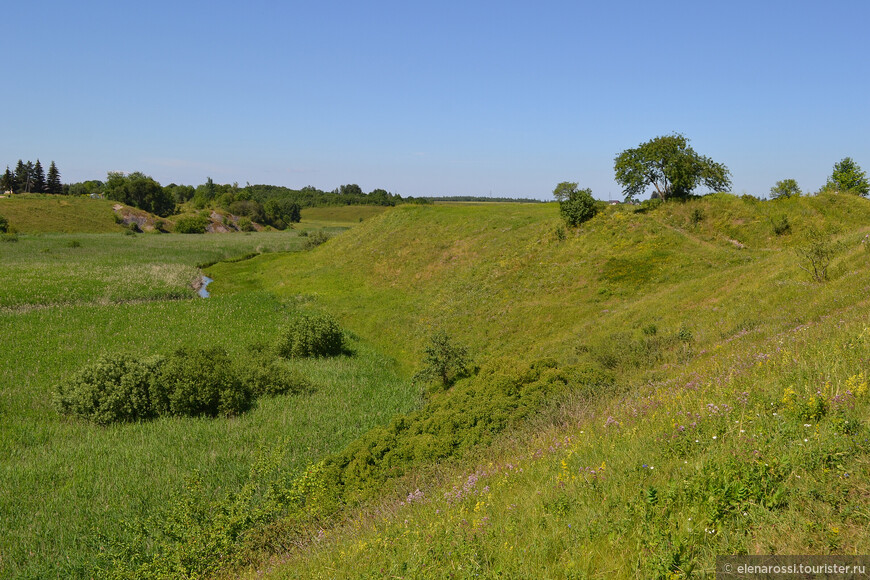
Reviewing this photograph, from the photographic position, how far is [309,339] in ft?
78.7

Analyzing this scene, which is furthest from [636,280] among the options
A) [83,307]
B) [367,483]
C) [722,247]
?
[83,307]

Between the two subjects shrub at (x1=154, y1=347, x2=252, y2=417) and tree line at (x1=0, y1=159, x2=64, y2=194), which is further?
tree line at (x1=0, y1=159, x2=64, y2=194)

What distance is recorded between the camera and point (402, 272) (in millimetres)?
41750

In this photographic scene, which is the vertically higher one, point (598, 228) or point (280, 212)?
point (280, 212)

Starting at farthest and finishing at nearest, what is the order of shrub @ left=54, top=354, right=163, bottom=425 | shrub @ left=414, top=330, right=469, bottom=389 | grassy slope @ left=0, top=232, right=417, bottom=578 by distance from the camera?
shrub @ left=414, top=330, right=469, bottom=389 < shrub @ left=54, top=354, right=163, bottom=425 < grassy slope @ left=0, top=232, right=417, bottom=578

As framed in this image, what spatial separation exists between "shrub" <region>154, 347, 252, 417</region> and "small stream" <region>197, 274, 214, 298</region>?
29268 millimetres

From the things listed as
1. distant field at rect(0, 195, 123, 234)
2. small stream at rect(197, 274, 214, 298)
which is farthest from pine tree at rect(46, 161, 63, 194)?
small stream at rect(197, 274, 214, 298)

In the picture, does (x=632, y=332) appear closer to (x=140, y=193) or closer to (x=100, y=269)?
(x=100, y=269)

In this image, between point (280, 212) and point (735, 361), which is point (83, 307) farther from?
point (280, 212)

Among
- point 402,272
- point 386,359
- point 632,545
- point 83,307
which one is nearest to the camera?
point 632,545

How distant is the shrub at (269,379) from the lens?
18484mm

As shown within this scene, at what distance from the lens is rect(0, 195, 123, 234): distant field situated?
326ft

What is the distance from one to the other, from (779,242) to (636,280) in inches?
416

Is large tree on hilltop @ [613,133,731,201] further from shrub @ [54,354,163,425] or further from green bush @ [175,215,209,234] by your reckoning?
green bush @ [175,215,209,234]
